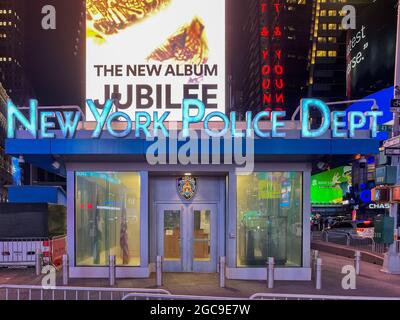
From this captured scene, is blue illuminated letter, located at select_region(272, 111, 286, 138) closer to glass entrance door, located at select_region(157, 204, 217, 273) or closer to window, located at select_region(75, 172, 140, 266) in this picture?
glass entrance door, located at select_region(157, 204, 217, 273)

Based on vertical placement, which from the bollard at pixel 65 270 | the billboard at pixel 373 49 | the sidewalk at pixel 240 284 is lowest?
the sidewalk at pixel 240 284

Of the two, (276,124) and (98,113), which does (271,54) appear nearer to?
(276,124)

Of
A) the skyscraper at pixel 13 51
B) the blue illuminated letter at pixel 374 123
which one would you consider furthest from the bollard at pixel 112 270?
the skyscraper at pixel 13 51

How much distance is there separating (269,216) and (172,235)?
343cm

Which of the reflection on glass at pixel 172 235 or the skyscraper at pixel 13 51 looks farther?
the skyscraper at pixel 13 51

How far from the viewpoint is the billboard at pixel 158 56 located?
1362 centimetres

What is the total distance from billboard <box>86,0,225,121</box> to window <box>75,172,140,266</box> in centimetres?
257

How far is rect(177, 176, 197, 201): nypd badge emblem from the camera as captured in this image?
13570mm

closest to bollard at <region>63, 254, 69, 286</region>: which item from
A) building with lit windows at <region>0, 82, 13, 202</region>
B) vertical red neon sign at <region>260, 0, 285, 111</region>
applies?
building with lit windows at <region>0, 82, 13, 202</region>

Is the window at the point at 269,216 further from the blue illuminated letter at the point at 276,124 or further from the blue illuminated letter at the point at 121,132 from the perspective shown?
the blue illuminated letter at the point at 121,132

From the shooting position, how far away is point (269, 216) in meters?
13.0

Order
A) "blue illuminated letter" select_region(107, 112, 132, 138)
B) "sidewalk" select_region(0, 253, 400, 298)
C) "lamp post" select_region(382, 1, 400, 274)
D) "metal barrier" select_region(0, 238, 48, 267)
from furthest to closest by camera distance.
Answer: "metal barrier" select_region(0, 238, 48, 267) → "lamp post" select_region(382, 1, 400, 274) → "blue illuminated letter" select_region(107, 112, 132, 138) → "sidewalk" select_region(0, 253, 400, 298)

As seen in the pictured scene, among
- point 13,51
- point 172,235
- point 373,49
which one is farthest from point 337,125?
point 13,51

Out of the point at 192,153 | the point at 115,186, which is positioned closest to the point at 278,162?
the point at 192,153
